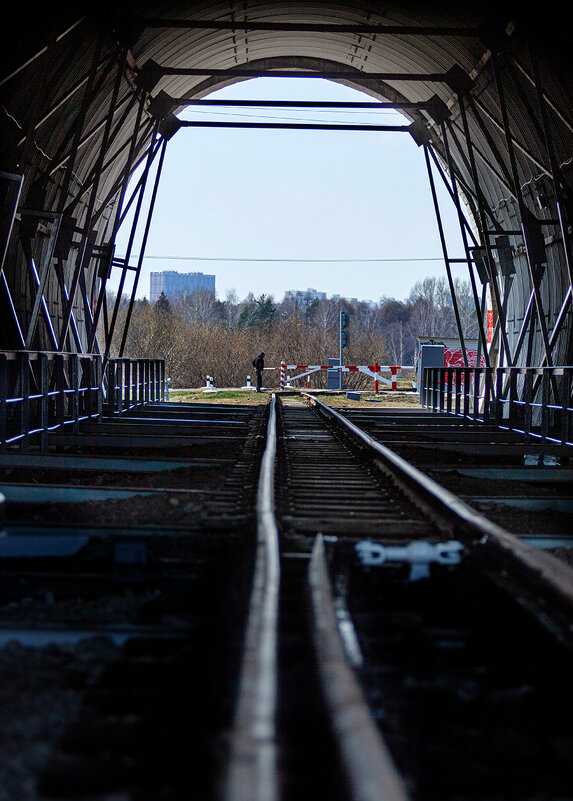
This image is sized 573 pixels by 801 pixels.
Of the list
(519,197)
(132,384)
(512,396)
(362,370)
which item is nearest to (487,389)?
(512,396)

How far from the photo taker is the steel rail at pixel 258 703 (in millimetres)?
1854

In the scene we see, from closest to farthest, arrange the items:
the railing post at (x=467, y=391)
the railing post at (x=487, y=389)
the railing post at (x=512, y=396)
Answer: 1. the railing post at (x=512, y=396)
2. the railing post at (x=487, y=389)
3. the railing post at (x=467, y=391)

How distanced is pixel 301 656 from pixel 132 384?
15692 millimetres

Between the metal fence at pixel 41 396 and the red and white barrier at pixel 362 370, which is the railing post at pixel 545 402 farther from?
the red and white barrier at pixel 362 370

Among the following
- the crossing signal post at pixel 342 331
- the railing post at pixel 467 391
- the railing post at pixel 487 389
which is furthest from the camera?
the crossing signal post at pixel 342 331

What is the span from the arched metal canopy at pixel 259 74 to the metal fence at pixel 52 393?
2.01 feet

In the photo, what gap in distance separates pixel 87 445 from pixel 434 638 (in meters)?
8.31

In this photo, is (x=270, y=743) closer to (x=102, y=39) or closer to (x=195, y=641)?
(x=195, y=641)

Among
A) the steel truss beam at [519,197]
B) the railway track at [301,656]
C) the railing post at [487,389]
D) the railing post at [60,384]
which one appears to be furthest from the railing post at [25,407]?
the railing post at [487,389]

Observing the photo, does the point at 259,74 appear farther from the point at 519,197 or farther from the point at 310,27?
the point at 519,197

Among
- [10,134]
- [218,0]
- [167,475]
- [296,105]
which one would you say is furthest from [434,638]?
[296,105]

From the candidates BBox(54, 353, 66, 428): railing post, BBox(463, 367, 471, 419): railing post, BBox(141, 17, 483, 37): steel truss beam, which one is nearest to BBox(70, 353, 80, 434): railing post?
BBox(54, 353, 66, 428): railing post

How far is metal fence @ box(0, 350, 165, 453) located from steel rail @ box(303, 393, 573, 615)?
3.96 m

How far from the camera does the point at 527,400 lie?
11.5 metres
